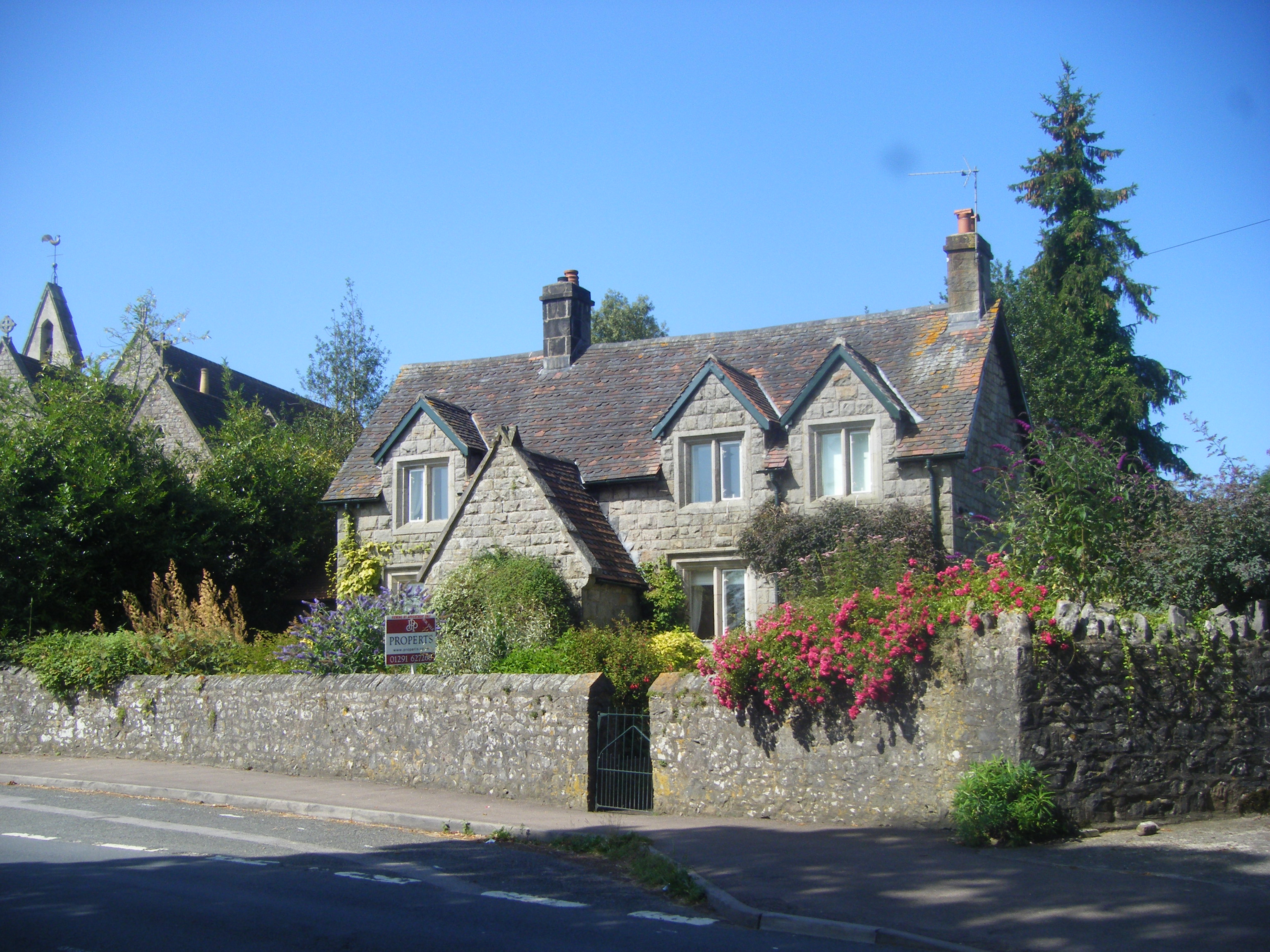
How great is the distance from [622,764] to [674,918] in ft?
17.2

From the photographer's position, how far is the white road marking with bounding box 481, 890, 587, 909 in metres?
8.23

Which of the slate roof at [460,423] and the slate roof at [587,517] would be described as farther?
the slate roof at [460,423]

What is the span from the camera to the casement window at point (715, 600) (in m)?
21.1

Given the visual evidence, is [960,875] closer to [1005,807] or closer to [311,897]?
[1005,807]

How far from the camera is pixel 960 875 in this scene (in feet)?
29.5

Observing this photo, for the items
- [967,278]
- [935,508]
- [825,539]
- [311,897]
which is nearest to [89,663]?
[311,897]

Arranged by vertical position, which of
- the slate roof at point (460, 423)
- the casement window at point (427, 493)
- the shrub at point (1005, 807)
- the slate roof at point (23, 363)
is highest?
the slate roof at point (23, 363)

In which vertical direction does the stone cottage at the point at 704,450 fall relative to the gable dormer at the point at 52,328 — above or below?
below

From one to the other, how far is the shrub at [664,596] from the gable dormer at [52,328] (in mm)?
40132

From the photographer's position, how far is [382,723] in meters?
15.0

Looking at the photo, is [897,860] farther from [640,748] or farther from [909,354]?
[909,354]

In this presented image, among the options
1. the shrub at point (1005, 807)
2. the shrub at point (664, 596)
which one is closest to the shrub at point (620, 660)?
the shrub at point (664, 596)

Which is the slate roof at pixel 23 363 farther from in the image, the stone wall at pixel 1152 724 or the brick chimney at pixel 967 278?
the stone wall at pixel 1152 724

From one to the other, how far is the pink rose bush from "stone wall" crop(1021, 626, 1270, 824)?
58cm
